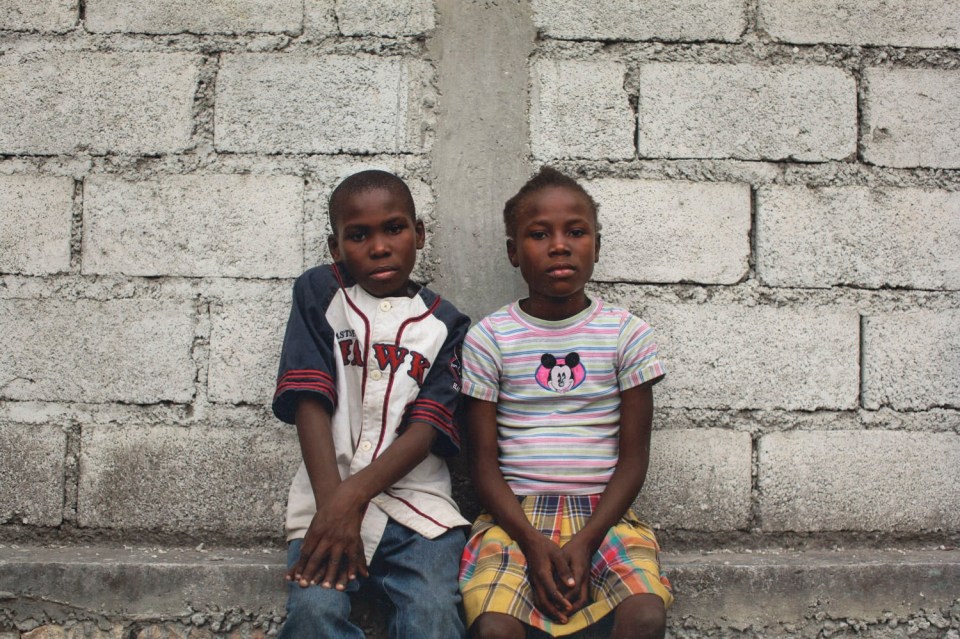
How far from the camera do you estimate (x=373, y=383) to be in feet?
7.64

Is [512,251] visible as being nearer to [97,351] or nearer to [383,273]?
[383,273]

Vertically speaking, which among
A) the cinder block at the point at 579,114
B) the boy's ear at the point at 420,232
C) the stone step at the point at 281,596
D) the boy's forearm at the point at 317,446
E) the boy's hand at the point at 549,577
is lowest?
the stone step at the point at 281,596

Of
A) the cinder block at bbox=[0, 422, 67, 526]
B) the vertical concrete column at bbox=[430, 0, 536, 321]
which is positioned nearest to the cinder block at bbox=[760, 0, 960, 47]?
the vertical concrete column at bbox=[430, 0, 536, 321]

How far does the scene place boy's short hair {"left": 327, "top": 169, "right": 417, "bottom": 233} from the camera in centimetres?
242

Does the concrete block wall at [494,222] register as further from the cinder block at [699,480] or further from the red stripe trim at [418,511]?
the red stripe trim at [418,511]

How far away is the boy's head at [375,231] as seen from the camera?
7.79ft

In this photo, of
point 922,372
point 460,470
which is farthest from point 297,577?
point 922,372

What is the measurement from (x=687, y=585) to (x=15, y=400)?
2.10m

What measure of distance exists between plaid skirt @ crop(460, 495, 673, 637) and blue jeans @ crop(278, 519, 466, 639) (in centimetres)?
5

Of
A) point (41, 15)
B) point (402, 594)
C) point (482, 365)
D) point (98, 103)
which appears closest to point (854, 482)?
point (482, 365)

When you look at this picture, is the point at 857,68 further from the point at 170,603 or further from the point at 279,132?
the point at 170,603

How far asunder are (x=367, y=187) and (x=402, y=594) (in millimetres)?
1100

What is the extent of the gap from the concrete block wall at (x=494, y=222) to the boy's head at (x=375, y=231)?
9.3 inches

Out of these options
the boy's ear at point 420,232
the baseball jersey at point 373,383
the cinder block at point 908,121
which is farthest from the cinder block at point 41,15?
the cinder block at point 908,121
